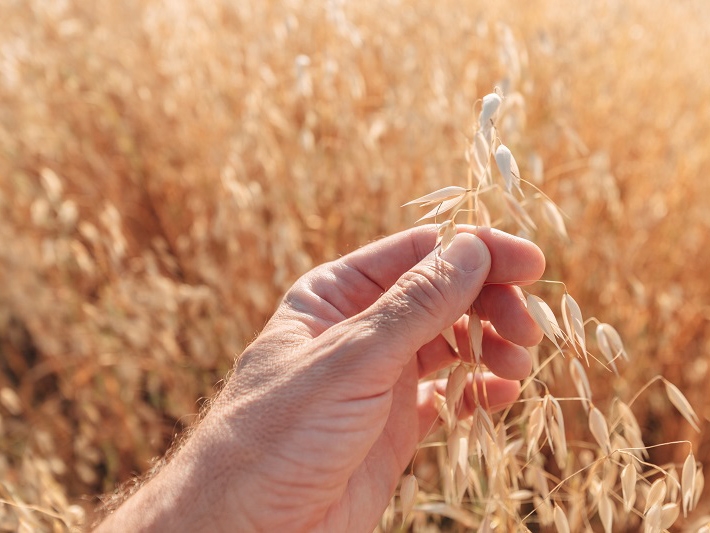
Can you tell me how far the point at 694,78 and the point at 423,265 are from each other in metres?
2.10

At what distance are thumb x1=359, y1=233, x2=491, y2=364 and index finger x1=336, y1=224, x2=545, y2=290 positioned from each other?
48mm

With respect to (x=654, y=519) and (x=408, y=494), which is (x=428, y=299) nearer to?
(x=408, y=494)

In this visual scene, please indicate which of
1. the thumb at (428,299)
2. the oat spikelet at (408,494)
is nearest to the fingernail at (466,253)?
the thumb at (428,299)

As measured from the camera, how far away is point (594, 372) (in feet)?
5.26

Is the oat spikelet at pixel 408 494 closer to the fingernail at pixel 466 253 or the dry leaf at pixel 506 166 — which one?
the fingernail at pixel 466 253

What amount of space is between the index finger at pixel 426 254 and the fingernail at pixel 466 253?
0.12ft

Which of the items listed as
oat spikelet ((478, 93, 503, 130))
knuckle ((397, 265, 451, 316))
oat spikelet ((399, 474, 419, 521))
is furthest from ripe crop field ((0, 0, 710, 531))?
oat spikelet ((478, 93, 503, 130))

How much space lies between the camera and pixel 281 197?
5.72ft

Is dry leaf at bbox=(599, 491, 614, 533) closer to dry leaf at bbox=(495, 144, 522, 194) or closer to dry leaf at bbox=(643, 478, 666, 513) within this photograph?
dry leaf at bbox=(643, 478, 666, 513)

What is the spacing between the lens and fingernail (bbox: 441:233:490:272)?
832mm

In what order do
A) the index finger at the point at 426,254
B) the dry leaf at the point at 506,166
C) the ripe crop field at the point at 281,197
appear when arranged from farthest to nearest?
the ripe crop field at the point at 281,197 → the index finger at the point at 426,254 → the dry leaf at the point at 506,166

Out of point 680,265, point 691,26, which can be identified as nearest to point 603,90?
point 680,265

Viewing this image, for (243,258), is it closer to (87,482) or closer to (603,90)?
(87,482)

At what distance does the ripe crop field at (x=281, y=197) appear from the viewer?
5.34 feet
